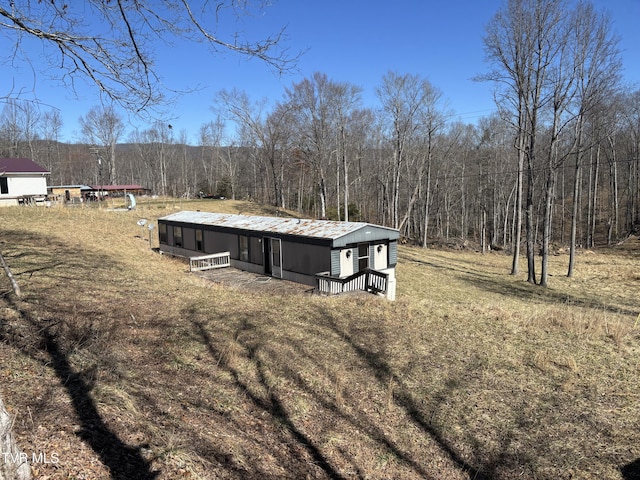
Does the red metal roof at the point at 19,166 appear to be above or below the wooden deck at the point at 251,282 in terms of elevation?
above

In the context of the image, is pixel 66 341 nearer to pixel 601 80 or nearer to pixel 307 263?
pixel 307 263

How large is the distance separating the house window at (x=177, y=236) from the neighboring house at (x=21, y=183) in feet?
54.6

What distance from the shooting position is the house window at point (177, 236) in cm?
2478

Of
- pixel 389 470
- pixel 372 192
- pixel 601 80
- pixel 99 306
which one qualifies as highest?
pixel 601 80

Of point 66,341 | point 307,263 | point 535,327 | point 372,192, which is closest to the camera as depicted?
point 66,341

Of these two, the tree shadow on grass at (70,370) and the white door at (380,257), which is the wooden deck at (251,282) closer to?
the white door at (380,257)

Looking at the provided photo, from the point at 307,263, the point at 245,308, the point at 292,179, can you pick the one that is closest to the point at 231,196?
the point at 292,179

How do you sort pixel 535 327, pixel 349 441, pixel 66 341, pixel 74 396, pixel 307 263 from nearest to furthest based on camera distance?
pixel 74 396 → pixel 349 441 → pixel 66 341 → pixel 535 327 → pixel 307 263

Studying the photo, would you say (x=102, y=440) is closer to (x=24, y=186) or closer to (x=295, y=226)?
(x=295, y=226)

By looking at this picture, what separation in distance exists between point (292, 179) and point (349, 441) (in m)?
55.0

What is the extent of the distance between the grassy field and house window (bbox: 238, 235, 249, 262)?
26.5 ft

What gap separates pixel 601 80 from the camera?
2119 centimetres

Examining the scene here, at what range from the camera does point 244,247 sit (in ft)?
66.4

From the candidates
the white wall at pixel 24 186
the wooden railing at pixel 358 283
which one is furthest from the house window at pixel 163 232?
the white wall at pixel 24 186
